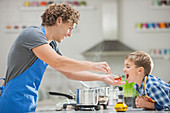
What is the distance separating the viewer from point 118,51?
4641 mm

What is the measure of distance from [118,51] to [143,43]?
2.45 ft

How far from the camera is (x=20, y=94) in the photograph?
5.08ft

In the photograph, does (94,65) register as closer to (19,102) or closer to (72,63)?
(72,63)

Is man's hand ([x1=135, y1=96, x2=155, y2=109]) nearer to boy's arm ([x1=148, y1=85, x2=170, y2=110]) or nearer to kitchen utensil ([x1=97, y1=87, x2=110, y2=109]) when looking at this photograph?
boy's arm ([x1=148, y1=85, x2=170, y2=110])

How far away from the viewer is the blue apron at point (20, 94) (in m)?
1.54

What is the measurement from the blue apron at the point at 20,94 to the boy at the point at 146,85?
0.69 meters

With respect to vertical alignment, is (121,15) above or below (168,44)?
above

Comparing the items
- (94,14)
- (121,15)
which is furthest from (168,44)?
(94,14)

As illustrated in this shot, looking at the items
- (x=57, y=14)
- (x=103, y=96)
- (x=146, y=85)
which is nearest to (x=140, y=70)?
(x=146, y=85)

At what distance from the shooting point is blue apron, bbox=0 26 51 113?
1536 mm

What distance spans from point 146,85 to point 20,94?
80 cm

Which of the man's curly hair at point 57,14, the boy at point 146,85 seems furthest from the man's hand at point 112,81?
the man's curly hair at point 57,14

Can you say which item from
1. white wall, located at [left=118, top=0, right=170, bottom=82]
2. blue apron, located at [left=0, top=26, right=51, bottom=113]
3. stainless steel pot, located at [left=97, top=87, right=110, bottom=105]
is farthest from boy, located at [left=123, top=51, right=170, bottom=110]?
white wall, located at [left=118, top=0, right=170, bottom=82]

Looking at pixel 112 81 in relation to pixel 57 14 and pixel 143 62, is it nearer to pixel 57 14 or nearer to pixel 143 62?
pixel 143 62
